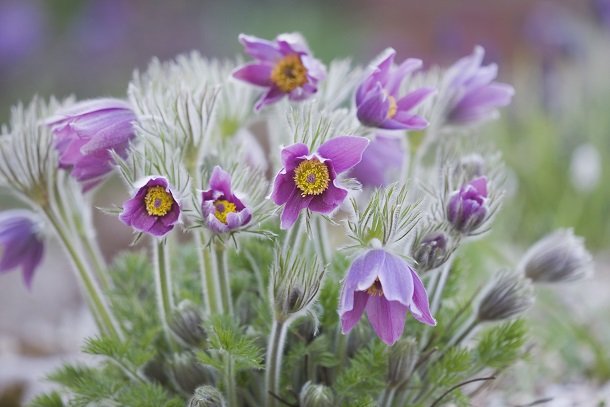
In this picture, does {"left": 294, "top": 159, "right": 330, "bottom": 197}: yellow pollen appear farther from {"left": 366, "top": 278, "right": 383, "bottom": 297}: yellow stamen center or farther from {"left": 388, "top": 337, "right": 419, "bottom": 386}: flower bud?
{"left": 388, "top": 337, "right": 419, "bottom": 386}: flower bud

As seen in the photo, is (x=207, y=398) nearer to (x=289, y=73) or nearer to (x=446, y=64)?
(x=289, y=73)

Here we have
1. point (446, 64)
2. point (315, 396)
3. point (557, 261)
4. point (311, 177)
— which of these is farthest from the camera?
point (446, 64)

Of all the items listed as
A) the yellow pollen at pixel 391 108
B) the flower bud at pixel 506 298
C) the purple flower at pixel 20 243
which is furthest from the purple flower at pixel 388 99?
the purple flower at pixel 20 243

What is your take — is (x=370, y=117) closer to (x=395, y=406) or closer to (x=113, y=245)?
(x=395, y=406)

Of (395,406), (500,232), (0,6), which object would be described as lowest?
(395,406)

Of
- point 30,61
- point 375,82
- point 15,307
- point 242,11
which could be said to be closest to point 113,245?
point 15,307

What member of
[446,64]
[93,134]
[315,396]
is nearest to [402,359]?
[315,396]

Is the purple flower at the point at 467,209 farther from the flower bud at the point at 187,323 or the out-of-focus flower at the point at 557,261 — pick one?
the flower bud at the point at 187,323
